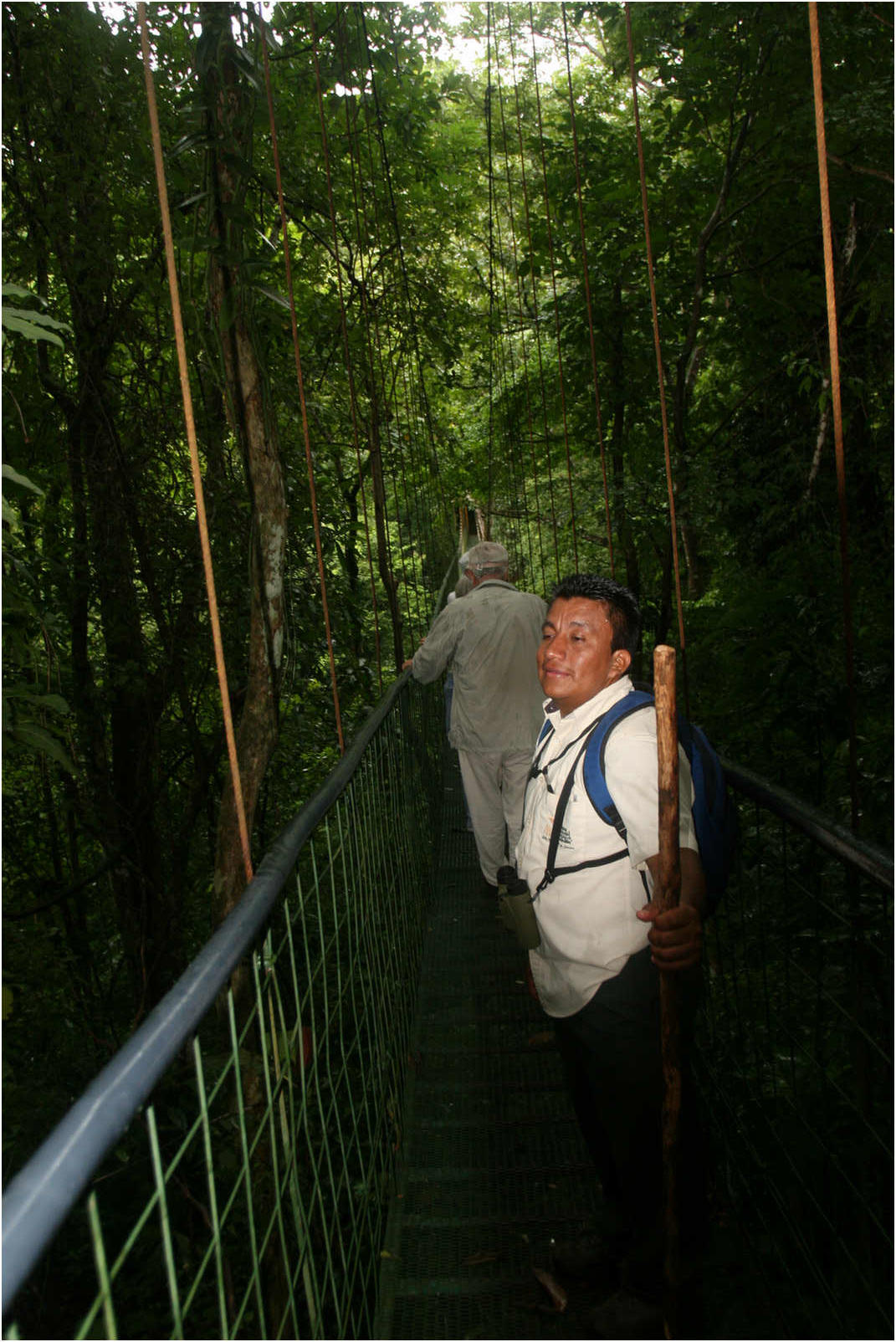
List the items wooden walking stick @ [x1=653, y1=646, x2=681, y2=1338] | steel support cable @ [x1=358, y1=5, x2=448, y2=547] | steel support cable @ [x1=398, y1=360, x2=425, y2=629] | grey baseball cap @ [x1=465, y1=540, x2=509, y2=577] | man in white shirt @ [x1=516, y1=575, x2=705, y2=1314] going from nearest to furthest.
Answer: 1. wooden walking stick @ [x1=653, y1=646, x2=681, y2=1338]
2. man in white shirt @ [x1=516, y1=575, x2=705, y2=1314]
3. grey baseball cap @ [x1=465, y1=540, x2=509, y2=577]
4. steel support cable @ [x1=358, y1=5, x2=448, y2=547]
5. steel support cable @ [x1=398, y1=360, x2=425, y2=629]

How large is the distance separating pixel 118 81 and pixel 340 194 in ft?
6.25

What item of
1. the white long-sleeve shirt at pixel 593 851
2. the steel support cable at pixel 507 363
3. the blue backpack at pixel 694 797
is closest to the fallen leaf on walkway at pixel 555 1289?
the white long-sleeve shirt at pixel 593 851

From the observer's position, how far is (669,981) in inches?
55.4

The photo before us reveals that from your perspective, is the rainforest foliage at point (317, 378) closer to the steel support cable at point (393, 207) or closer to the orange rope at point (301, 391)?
the steel support cable at point (393, 207)

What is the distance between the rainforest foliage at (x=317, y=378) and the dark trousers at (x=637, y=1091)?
1.18 m

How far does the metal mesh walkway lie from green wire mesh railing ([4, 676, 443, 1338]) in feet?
0.27

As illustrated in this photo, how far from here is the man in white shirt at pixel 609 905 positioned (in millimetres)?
1430

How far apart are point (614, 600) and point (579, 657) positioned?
0.14 m

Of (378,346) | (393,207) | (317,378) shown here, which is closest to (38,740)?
(393,207)

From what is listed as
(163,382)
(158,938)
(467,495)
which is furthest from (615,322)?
(467,495)

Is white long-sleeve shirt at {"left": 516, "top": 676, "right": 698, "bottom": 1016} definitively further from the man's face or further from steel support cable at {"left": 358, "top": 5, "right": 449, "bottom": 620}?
steel support cable at {"left": 358, "top": 5, "right": 449, "bottom": 620}

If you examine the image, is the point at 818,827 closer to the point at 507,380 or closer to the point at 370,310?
the point at 370,310

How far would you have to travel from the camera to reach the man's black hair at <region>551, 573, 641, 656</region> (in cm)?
167

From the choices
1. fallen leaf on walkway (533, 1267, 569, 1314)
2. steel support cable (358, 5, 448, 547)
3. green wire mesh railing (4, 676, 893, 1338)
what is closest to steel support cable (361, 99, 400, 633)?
steel support cable (358, 5, 448, 547)
